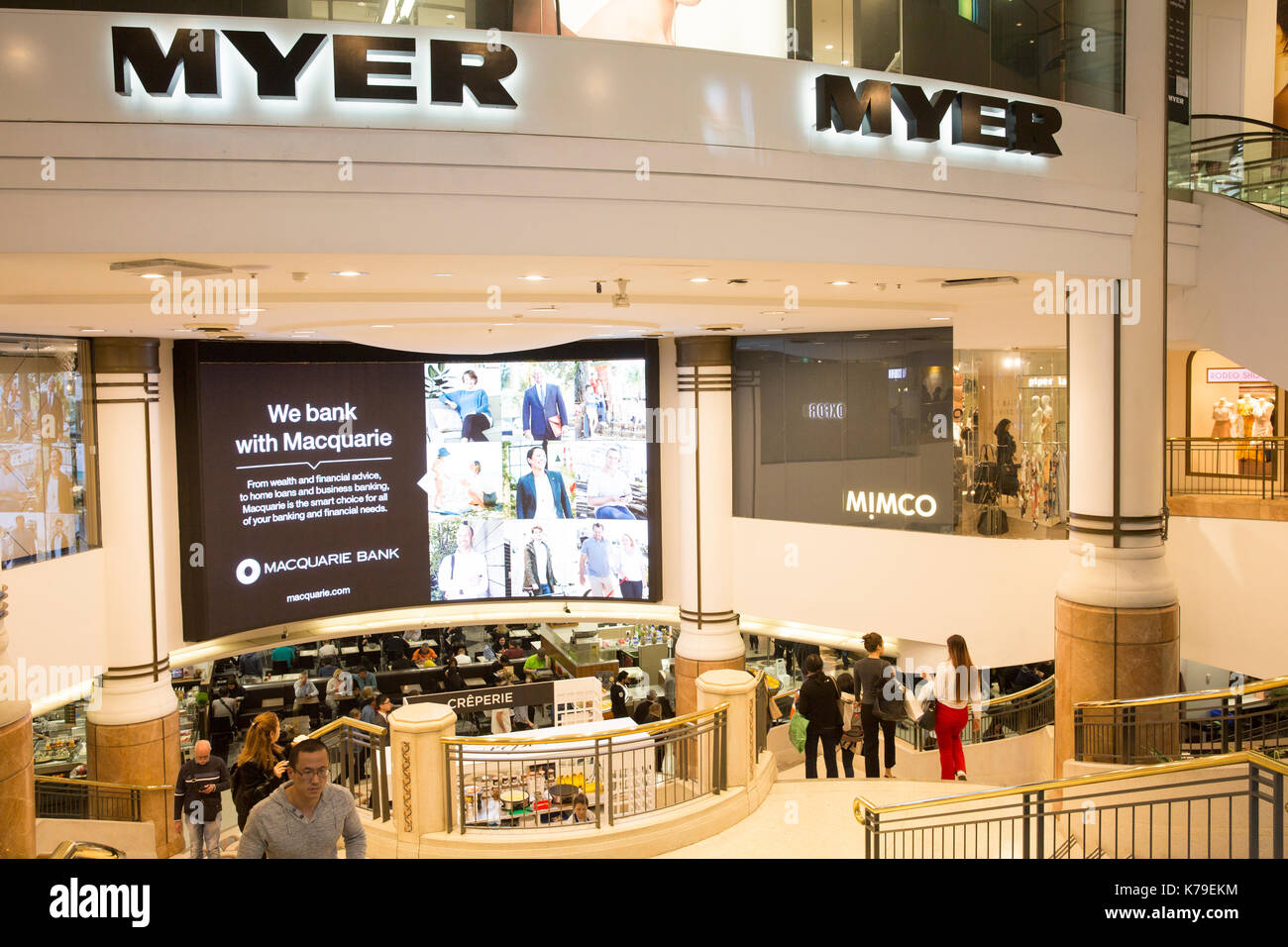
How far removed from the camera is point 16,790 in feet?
22.0

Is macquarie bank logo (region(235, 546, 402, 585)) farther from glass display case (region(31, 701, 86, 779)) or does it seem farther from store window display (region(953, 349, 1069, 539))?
store window display (region(953, 349, 1069, 539))

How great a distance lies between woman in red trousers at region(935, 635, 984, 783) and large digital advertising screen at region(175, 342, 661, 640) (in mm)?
6767

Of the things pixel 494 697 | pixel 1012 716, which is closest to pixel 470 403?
pixel 494 697

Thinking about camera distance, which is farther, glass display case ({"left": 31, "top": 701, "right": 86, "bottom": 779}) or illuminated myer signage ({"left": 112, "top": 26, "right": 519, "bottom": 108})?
glass display case ({"left": 31, "top": 701, "right": 86, "bottom": 779})

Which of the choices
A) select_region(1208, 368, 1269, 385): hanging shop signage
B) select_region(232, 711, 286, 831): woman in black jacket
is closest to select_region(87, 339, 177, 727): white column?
select_region(232, 711, 286, 831): woman in black jacket

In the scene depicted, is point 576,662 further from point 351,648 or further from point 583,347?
point 583,347

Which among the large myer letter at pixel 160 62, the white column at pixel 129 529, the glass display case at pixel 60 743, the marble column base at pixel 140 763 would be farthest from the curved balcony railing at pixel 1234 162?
the glass display case at pixel 60 743

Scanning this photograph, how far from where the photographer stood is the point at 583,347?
14.9 meters

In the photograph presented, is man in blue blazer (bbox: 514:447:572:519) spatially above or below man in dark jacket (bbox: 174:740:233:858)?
above

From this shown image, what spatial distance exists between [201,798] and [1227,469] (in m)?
14.3

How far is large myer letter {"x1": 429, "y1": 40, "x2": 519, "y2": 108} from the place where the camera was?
18.3ft

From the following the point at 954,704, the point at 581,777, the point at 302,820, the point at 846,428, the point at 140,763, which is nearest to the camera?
the point at 302,820
